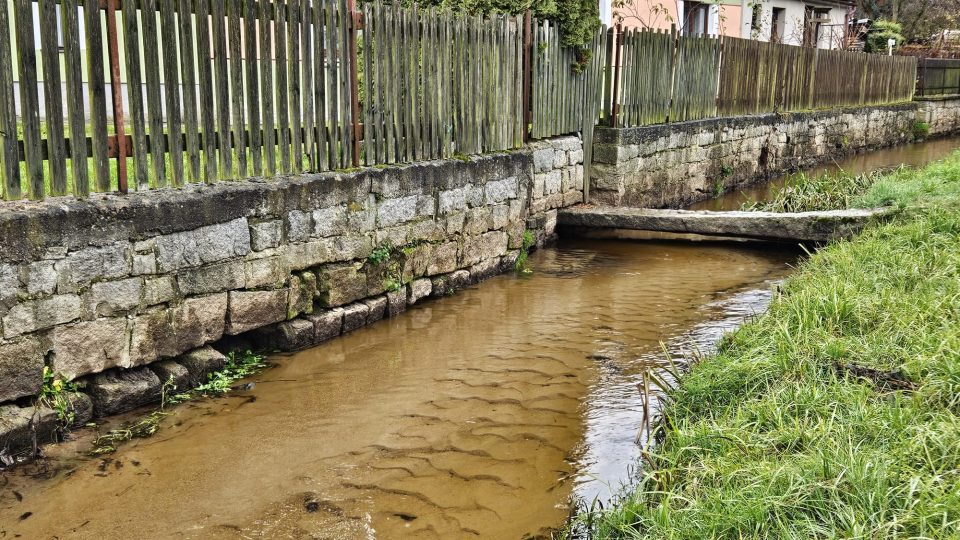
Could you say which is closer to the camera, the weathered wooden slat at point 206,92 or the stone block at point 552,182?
the weathered wooden slat at point 206,92

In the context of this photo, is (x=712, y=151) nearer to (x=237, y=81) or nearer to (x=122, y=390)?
(x=237, y=81)

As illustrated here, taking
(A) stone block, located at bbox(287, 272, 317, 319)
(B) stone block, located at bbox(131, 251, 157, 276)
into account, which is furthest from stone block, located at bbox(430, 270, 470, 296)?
(B) stone block, located at bbox(131, 251, 157, 276)

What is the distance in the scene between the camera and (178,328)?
5.07 meters

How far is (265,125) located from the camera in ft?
18.8

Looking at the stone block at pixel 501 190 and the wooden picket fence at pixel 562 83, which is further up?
the wooden picket fence at pixel 562 83

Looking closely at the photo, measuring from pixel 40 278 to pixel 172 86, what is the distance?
141 cm

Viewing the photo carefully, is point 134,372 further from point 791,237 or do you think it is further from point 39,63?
point 791,237

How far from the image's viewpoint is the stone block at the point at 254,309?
5461 mm

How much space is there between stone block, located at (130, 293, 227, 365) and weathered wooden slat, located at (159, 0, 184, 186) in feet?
2.44

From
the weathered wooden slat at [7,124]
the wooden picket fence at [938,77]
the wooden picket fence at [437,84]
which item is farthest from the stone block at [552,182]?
the wooden picket fence at [938,77]

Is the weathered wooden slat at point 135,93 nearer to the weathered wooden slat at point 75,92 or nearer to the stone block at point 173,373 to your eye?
the weathered wooden slat at point 75,92

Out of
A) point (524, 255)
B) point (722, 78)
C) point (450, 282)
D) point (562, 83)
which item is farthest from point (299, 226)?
point (722, 78)

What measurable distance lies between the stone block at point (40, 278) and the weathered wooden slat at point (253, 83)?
159cm

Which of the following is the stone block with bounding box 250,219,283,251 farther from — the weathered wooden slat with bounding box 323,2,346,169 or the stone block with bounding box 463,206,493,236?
the stone block with bounding box 463,206,493,236
